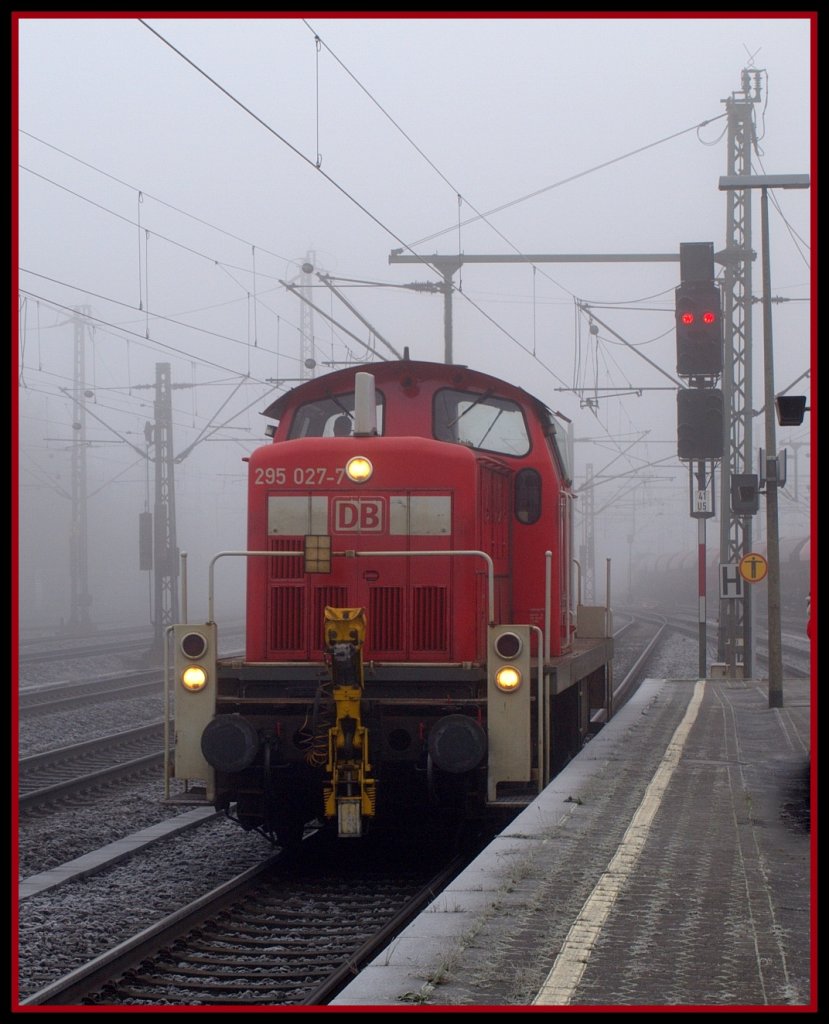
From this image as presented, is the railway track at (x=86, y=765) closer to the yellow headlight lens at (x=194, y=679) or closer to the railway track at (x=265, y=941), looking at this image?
the yellow headlight lens at (x=194, y=679)

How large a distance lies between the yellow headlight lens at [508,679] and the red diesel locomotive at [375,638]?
0.04ft

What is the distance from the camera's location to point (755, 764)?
10211 millimetres

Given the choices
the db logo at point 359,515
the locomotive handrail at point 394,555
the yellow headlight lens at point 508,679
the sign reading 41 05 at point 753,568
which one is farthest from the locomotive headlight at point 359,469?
the sign reading 41 05 at point 753,568

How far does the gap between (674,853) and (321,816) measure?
2.54 m

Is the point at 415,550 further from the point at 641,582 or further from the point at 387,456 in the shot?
the point at 641,582

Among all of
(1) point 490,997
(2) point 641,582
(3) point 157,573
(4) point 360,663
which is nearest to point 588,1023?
(1) point 490,997

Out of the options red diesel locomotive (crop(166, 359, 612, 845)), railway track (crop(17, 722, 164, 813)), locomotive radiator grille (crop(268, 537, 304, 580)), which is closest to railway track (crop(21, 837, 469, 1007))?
red diesel locomotive (crop(166, 359, 612, 845))

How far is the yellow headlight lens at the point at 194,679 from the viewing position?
7.99 meters

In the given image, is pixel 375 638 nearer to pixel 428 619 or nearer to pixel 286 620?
pixel 428 619

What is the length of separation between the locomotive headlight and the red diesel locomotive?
12 millimetres

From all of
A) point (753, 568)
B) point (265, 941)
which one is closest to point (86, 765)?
point (265, 941)

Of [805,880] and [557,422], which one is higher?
[557,422]

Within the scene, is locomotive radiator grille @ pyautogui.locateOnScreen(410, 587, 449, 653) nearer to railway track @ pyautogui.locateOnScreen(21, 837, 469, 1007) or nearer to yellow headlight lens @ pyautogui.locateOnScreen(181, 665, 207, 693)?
yellow headlight lens @ pyautogui.locateOnScreen(181, 665, 207, 693)

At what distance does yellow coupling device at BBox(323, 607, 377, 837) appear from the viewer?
7.41m
